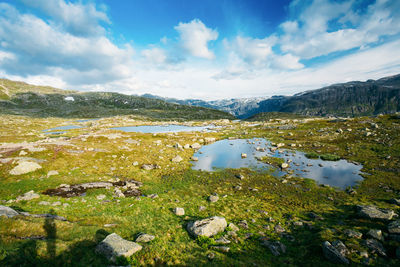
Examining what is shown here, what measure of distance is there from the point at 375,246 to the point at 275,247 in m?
8.30

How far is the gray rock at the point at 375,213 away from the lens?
708 inches

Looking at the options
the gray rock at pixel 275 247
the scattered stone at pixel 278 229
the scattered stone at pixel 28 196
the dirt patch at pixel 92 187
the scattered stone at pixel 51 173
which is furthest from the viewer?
the scattered stone at pixel 51 173

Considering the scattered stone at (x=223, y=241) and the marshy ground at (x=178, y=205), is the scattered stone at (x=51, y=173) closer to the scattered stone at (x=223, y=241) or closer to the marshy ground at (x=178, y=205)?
the marshy ground at (x=178, y=205)

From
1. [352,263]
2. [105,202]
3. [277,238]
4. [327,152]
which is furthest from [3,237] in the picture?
[327,152]

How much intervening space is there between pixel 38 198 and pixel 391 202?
161 ft

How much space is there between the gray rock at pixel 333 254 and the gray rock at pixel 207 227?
8.80 meters

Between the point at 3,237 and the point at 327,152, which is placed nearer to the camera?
the point at 3,237

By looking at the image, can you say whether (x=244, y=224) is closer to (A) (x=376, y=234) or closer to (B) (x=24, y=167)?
(A) (x=376, y=234)

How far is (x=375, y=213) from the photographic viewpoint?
18797mm

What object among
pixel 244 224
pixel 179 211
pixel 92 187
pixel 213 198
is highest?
pixel 92 187

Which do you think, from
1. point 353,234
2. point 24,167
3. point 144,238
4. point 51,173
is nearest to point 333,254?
point 353,234

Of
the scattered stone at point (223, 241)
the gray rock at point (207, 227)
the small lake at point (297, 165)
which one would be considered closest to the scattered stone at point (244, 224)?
the gray rock at point (207, 227)

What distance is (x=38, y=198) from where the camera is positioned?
868 inches

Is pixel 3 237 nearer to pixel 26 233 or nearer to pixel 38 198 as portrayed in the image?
pixel 26 233
